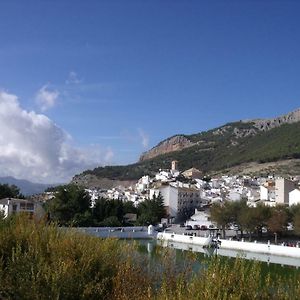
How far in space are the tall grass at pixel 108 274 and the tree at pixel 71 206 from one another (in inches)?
2097

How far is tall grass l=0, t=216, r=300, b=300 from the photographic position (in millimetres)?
8469

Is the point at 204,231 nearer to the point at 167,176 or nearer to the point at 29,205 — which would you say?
the point at 29,205

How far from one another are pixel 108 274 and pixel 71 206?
5761cm

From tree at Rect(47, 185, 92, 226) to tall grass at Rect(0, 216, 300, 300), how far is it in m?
53.3

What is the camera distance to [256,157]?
504ft

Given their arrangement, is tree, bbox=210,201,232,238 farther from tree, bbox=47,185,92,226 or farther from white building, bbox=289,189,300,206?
tree, bbox=47,185,92,226

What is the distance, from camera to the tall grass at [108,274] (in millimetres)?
8469

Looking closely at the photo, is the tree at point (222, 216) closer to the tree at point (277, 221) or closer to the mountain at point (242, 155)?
the tree at point (277, 221)

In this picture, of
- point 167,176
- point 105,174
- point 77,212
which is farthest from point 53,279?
point 105,174

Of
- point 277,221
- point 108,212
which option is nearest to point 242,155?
point 108,212

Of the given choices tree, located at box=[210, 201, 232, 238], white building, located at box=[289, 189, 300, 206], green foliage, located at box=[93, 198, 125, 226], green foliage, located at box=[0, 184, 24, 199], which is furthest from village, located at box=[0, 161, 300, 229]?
tree, located at box=[210, 201, 232, 238]

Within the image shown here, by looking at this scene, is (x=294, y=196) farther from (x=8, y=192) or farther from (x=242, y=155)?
(x=242, y=155)

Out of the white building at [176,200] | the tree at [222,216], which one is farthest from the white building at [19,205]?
the white building at [176,200]

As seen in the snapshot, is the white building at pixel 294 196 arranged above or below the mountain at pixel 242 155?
below
